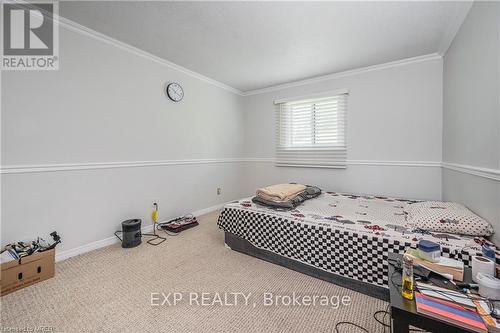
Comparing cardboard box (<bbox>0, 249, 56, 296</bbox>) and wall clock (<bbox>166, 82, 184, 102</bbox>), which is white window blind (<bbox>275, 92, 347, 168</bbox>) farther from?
cardboard box (<bbox>0, 249, 56, 296</bbox>)

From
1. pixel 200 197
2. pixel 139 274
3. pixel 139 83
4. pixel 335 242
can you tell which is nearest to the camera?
pixel 335 242

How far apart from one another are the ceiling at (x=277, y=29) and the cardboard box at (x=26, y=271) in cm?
217

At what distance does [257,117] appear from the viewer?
4289mm

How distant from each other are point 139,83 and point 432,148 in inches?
150

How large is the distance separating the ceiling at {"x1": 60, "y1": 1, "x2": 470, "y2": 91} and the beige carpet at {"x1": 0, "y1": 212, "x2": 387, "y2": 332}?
2340mm

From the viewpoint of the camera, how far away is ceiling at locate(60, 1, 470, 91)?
1889mm

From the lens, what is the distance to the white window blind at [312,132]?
3.38m

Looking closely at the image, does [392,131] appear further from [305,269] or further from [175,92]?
[175,92]

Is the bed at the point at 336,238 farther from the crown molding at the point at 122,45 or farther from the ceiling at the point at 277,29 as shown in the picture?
the crown molding at the point at 122,45

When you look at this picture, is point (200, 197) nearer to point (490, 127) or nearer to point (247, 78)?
point (247, 78)

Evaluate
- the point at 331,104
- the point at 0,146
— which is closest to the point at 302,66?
the point at 331,104

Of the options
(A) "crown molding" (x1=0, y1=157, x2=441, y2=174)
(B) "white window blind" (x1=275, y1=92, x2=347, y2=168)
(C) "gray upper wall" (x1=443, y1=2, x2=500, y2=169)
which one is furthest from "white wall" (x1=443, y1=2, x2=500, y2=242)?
(B) "white window blind" (x1=275, y1=92, x2=347, y2=168)

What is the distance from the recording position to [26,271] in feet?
5.54

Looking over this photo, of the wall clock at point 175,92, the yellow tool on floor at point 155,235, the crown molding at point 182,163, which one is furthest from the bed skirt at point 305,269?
the wall clock at point 175,92
